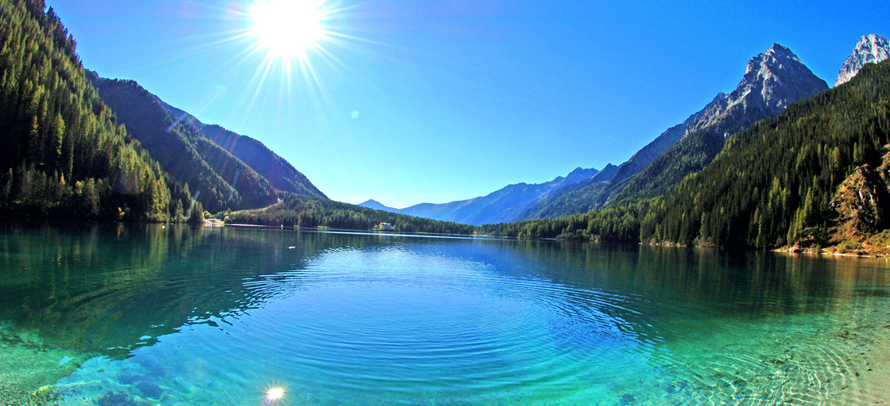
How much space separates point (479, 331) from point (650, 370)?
703 cm

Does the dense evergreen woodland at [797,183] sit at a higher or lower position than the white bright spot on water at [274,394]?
higher

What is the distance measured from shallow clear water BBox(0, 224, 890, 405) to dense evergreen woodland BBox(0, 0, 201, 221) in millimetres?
105967

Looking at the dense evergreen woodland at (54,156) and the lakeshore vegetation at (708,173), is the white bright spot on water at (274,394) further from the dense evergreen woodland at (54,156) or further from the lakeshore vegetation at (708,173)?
the dense evergreen woodland at (54,156)

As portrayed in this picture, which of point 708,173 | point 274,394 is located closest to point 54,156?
point 274,394

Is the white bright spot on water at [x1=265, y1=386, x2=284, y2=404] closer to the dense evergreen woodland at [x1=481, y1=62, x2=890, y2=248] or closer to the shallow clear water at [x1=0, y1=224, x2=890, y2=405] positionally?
the shallow clear water at [x1=0, y1=224, x2=890, y2=405]

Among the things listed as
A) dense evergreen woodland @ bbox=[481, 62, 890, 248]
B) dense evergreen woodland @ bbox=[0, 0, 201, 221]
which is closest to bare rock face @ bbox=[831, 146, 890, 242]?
dense evergreen woodland @ bbox=[481, 62, 890, 248]

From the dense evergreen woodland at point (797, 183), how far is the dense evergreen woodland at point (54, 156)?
653 feet

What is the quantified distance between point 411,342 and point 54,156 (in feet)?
530

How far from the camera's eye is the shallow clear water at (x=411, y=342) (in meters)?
10.9

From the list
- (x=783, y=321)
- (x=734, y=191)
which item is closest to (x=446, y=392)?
(x=783, y=321)

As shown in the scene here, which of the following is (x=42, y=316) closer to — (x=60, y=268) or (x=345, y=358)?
(x=345, y=358)

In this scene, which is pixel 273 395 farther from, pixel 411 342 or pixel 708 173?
pixel 708 173

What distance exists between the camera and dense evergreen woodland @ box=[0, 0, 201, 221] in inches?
4154

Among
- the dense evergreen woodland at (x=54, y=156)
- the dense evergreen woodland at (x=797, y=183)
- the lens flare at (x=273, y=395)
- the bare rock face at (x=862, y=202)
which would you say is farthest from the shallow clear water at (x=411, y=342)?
the dense evergreen woodland at (x=54, y=156)
